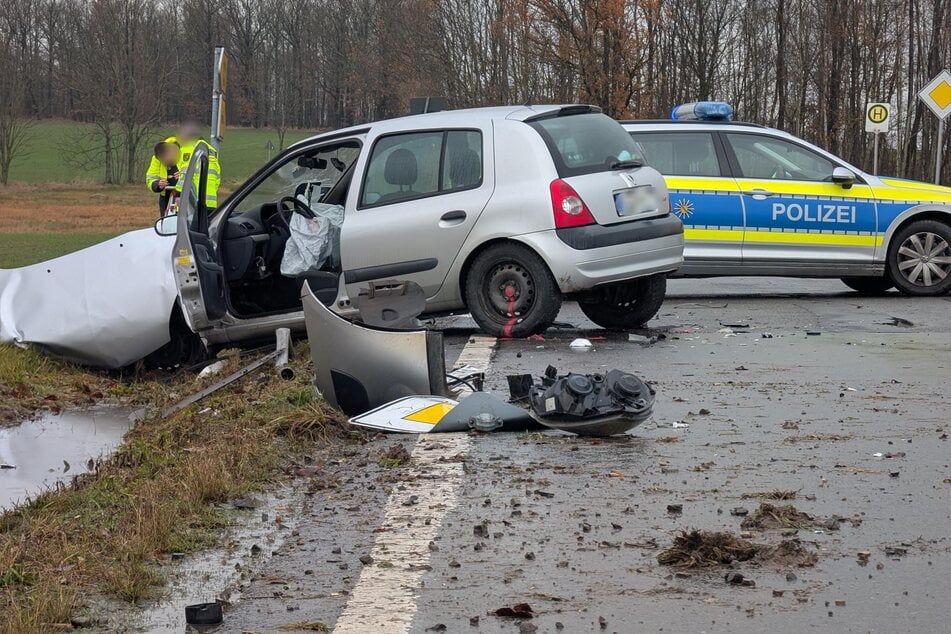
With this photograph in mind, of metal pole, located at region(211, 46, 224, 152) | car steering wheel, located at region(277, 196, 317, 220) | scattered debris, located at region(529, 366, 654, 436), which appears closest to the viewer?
scattered debris, located at region(529, 366, 654, 436)

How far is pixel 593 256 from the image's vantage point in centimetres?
979

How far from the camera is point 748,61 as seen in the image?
44.1m

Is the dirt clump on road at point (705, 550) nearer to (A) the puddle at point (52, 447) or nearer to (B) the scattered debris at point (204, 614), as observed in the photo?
(B) the scattered debris at point (204, 614)

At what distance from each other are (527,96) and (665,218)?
30766mm

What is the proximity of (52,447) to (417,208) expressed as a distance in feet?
10.9

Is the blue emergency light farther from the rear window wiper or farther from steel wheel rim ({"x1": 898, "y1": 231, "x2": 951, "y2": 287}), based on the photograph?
the rear window wiper

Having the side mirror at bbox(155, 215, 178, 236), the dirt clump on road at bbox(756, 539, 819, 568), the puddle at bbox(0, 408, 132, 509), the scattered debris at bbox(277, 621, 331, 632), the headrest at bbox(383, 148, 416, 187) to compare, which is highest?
the headrest at bbox(383, 148, 416, 187)

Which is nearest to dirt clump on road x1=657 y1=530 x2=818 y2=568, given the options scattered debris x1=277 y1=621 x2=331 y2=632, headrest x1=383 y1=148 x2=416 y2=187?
scattered debris x1=277 y1=621 x2=331 y2=632

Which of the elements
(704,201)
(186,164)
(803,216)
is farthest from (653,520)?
(186,164)

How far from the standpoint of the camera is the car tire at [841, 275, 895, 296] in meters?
13.6

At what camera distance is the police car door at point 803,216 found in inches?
514

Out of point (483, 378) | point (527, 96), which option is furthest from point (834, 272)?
point (527, 96)

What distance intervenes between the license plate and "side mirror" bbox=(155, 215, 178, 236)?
3.15 m

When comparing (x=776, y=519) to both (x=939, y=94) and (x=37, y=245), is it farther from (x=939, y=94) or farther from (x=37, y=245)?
(x=37, y=245)
